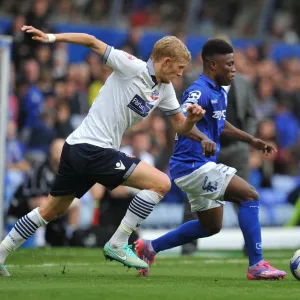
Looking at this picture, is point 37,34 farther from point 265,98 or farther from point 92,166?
point 265,98

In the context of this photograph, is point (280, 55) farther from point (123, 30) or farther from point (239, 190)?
point (239, 190)

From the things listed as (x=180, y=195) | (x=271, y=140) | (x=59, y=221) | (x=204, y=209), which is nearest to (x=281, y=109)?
(x=271, y=140)

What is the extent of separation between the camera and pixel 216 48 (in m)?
10.1

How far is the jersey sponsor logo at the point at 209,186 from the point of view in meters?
9.62

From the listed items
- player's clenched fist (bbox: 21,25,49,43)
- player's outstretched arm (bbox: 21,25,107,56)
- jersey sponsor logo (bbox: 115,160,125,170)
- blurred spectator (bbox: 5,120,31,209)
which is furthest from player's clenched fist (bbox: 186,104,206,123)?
blurred spectator (bbox: 5,120,31,209)

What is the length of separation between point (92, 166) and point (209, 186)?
1.17 meters

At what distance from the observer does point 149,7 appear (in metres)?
22.7

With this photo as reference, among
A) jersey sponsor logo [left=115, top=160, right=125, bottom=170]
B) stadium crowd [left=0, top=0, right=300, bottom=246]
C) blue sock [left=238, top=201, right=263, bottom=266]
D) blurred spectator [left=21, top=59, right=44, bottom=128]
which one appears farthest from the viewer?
blurred spectator [left=21, top=59, right=44, bottom=128]

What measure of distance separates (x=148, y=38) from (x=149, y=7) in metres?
1.77

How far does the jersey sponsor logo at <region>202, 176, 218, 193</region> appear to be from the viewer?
962 cm

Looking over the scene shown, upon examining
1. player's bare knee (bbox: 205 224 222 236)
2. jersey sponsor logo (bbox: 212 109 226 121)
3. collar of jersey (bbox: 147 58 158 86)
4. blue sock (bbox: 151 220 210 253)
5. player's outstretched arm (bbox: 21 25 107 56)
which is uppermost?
player's outstretched arm (bbox: 21 25 107 56)

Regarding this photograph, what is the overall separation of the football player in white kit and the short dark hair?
79cm

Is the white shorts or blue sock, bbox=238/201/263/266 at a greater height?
the white shorts

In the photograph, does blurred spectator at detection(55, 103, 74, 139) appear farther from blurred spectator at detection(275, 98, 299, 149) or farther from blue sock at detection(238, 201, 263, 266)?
blue sock at detection(238, 201, 263, 266)
